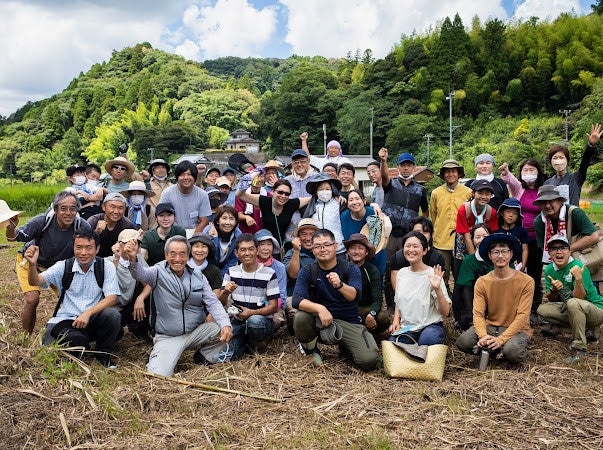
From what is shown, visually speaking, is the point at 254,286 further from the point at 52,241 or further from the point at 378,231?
the point at 52,241

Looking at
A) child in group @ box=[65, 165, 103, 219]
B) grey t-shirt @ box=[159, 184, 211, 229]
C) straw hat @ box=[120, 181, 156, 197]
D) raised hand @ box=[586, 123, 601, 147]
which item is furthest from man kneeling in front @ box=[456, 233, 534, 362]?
child in group @ box=[65, 165, 103, 219]

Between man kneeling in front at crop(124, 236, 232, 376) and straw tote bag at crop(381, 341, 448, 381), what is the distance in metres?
1.51

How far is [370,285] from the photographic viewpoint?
5285 mm

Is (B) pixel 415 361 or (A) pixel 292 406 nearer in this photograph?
(A) pixel 292 406

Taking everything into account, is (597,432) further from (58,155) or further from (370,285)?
(58,155)

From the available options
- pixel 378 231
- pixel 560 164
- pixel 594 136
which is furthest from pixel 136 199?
pixel 594 136

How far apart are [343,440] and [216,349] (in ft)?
6.35

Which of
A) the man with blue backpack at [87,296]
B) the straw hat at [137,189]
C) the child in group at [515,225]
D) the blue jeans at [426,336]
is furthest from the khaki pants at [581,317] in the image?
the straw hat at [137,189]

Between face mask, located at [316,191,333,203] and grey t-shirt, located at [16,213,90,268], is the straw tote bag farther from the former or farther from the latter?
grey t-shirt, located at [16,213,90,268]

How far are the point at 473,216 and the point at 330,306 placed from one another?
2.20m

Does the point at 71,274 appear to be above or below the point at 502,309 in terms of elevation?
above

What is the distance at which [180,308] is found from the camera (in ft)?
16.0

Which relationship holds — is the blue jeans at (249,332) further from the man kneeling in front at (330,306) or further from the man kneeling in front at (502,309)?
the man kneeling in front at (502,309)

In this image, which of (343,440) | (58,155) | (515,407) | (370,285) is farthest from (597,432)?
(58,155)
